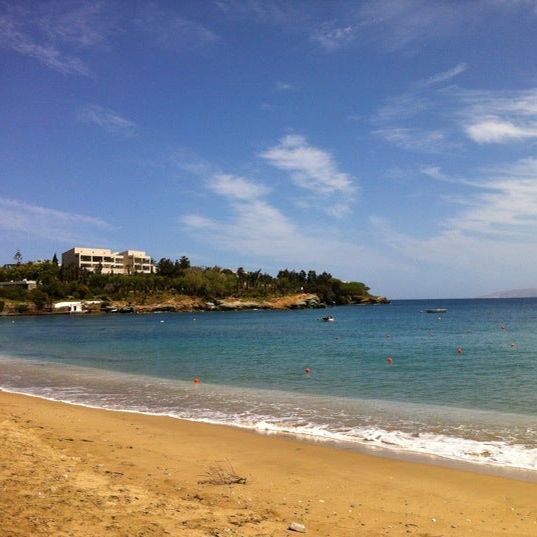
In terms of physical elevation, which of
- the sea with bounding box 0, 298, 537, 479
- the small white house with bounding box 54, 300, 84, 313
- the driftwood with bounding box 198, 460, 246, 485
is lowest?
the small white house with bounding box 54, 300, 84, 313

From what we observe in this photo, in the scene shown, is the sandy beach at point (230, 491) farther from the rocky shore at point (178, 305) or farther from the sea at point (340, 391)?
the rocky shore at point (178, 305)

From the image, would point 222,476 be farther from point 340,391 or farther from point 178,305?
point 178,305

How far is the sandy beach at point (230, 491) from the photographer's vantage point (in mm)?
7188

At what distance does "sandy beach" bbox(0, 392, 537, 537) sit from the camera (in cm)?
719

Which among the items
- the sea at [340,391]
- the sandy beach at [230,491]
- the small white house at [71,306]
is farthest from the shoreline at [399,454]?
the small white house at [71,306]

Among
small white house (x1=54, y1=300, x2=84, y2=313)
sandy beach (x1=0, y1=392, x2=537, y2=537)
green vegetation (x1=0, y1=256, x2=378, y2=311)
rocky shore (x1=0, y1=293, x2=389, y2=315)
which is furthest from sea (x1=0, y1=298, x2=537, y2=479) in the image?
green vegetation (x1=0, y1=256, x2=378, y2=311)

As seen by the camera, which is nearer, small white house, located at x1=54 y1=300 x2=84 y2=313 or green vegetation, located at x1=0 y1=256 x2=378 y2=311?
small white house, located at x1=54 y1=300 x2=84 y2=313

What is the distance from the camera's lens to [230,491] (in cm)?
904

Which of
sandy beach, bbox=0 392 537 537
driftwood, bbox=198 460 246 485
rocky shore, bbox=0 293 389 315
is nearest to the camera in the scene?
sandy beach, bbox=0 392 537 537

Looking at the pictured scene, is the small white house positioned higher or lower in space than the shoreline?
lower

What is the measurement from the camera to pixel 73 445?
12.1m

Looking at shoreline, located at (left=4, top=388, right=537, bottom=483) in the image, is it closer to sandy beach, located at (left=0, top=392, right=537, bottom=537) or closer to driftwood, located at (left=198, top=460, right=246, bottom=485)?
sandy beach, located at (left=0, top=392, right=537, bottom=537)

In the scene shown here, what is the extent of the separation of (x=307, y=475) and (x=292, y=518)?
2.68 m

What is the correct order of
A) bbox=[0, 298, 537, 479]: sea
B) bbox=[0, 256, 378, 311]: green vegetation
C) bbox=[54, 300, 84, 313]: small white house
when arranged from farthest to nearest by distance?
bbox=[0, 256, 378, 311]: green vegetation
bbox=[54, 300, 84, 313]: small white house
bbox=[0, 298, 537, 479]: sea
